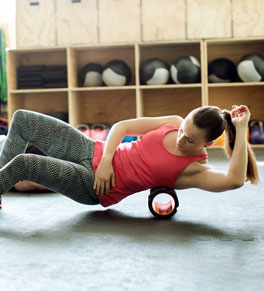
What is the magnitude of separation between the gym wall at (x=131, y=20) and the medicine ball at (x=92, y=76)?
25 centimetres

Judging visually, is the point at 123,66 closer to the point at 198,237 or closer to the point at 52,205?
the point at 52,205

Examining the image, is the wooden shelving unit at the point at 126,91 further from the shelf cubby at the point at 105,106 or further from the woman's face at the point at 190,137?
the woman's face at the point at 190,137

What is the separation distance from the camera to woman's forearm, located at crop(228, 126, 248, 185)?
1.43 metres

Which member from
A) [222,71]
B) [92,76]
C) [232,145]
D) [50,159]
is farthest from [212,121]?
[92,76]

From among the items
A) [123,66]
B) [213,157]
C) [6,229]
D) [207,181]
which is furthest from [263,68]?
[6,229]

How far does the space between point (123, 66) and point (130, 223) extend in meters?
2.76

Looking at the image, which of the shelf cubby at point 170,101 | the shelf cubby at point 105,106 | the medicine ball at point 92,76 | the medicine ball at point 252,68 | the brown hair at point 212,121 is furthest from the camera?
the shelf cubby at point 105,106

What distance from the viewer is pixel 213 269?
1.04m

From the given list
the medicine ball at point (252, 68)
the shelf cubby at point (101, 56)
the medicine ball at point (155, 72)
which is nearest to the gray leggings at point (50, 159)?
the medicine ball at point (155, 72)

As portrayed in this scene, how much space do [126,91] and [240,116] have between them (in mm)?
3045

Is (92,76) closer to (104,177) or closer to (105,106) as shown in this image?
(105,106)

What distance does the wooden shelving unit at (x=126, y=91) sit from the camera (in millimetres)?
4156

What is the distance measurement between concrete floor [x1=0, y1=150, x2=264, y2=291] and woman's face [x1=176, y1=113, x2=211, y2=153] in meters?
0.27

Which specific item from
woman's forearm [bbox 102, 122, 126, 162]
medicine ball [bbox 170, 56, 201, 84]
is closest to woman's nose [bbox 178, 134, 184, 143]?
woman's forearm [bbox 102, 122, 126, 162]
